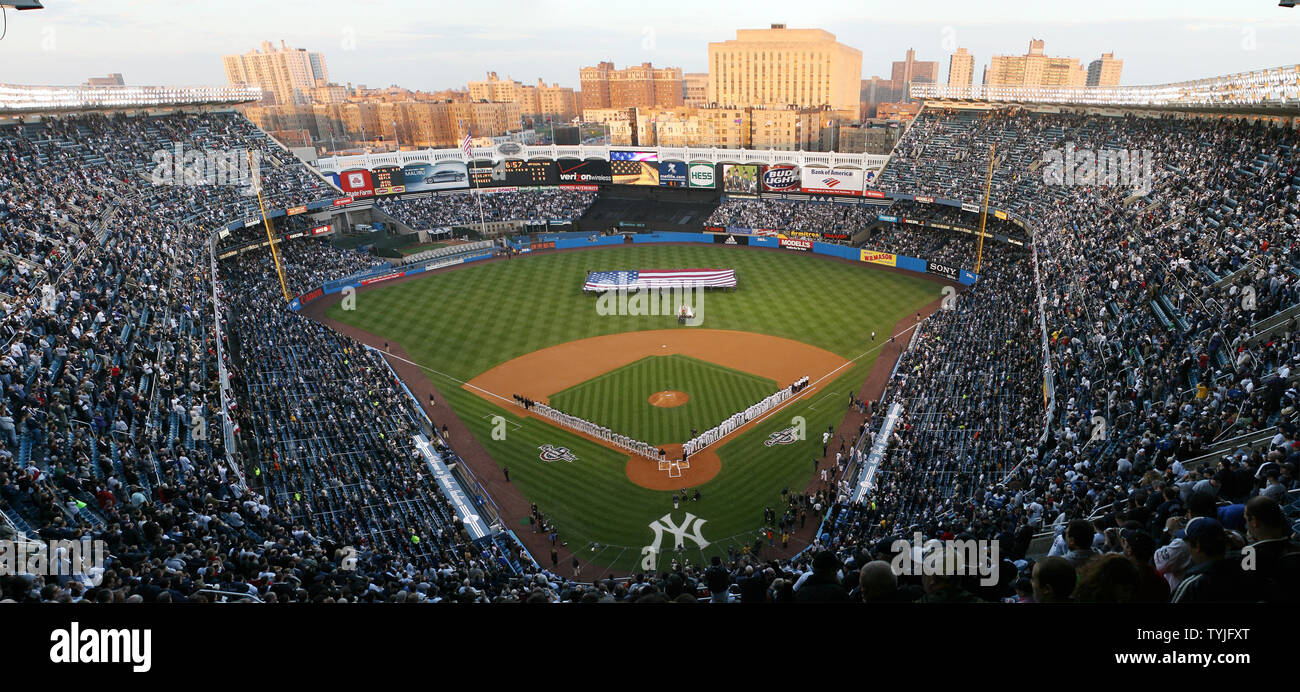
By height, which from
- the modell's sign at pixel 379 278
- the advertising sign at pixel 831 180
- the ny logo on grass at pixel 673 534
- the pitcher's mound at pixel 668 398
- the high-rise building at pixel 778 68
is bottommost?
the ny logo on grass at pixel 673 534

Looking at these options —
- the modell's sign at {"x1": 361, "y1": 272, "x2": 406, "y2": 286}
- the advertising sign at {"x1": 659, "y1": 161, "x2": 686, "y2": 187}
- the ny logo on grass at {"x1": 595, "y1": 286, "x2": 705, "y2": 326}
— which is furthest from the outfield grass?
the advertising sign at {"x1": 659, "y1": 161, "x2": 686, "y2": 187}

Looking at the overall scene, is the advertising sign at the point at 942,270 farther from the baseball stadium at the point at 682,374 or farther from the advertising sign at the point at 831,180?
the advertising sign at the point at 831,180

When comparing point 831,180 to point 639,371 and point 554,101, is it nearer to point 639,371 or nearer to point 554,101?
point 639,371

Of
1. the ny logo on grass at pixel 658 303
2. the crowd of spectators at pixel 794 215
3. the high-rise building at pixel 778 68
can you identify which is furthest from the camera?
the high-rise building at pixel 778 68

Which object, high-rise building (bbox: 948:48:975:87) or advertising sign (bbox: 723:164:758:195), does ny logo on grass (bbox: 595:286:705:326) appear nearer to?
advertising sign (bbox: 723:164:758:195)

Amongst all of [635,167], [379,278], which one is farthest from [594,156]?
[379,278]

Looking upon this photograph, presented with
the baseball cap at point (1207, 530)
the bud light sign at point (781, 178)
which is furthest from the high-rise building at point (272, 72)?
the baseball cap at point (1207, 530)
